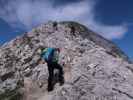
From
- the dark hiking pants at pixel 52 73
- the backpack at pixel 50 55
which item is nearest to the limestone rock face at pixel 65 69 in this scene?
the dark hiking pants at pixel 52 73

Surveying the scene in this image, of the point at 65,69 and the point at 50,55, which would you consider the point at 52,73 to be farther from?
the point at 65,69

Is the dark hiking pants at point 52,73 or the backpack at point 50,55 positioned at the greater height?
the backpack at point 50,55

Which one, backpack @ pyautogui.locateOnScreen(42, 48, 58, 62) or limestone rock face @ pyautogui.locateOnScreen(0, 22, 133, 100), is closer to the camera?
backpack @ pyautogui.locateOnScreen(42, 48, 58, 62)

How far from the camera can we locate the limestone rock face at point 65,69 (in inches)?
1000

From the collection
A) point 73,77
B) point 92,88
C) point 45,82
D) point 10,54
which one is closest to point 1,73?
point 10,54

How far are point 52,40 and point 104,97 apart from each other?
1402 centimetres

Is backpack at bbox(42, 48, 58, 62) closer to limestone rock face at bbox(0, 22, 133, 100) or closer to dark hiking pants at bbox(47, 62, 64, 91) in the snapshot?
dark hiking pants at bbox(47, 62, 64, 91)

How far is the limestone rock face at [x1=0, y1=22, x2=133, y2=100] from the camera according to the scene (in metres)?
25.4

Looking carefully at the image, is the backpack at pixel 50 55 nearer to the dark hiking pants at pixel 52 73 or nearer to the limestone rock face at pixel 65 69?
the dark hiking pants at pixel 52 73

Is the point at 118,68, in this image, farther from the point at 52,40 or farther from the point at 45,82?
the point at 52,40

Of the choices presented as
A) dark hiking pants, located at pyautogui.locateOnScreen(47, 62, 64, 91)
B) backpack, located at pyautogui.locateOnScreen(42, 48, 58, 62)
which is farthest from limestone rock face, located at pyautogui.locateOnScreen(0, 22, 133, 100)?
backpack, located at pyautogui.locateOnScreen(42, 48, 58, 62)

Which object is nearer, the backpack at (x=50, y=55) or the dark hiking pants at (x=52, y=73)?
the backpack at (x=50, y=55)

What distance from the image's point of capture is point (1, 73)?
1308 inches

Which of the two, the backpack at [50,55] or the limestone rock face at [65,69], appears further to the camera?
the limestone rock face at [65,69]
